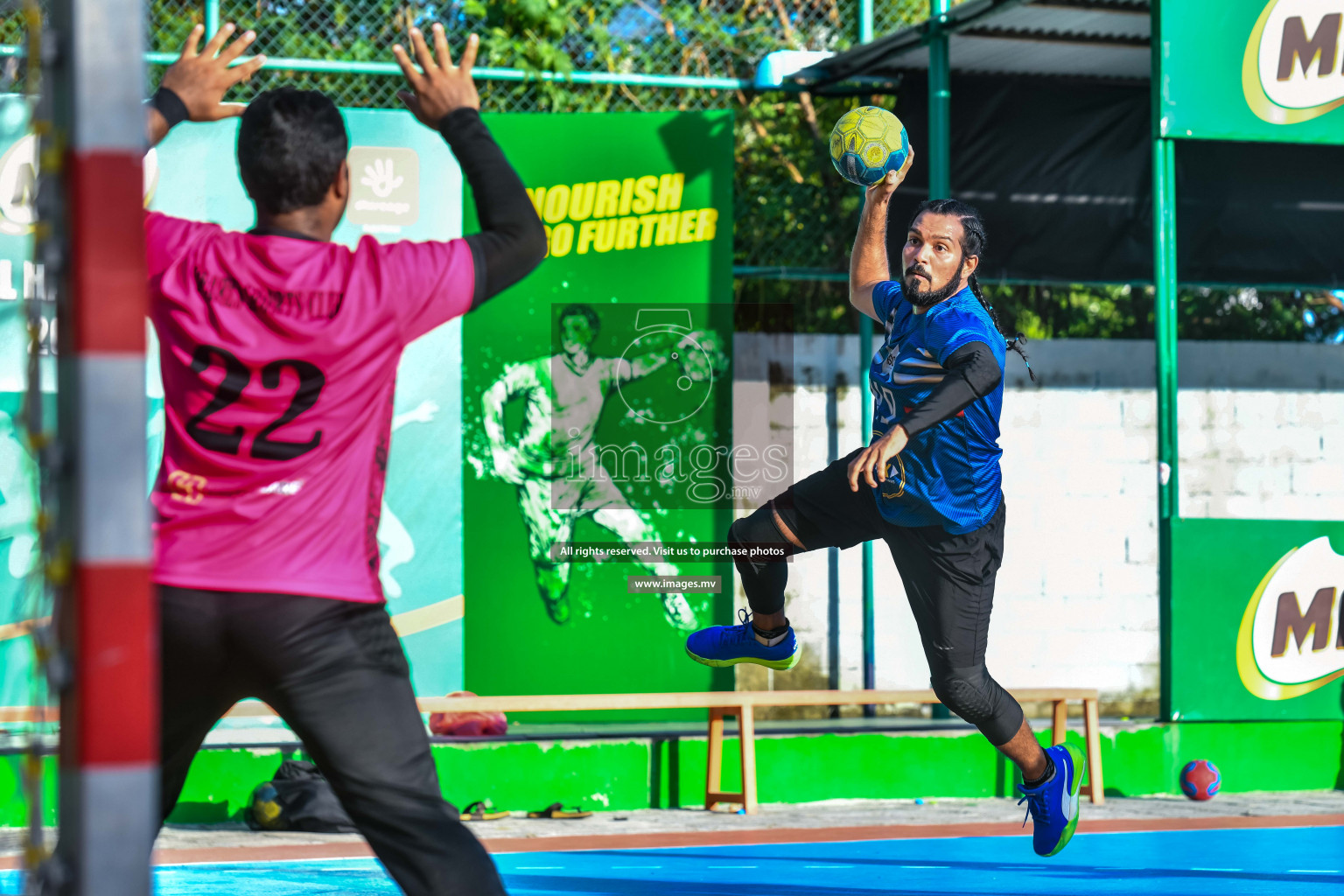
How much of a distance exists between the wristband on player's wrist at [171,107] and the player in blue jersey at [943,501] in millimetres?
2456

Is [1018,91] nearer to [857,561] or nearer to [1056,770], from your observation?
[857,561]

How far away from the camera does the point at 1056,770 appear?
5273mm

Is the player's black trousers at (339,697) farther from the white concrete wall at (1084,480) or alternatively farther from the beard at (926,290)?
the white concrete wall at (1084,480)

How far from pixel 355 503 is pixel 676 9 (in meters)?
7.73

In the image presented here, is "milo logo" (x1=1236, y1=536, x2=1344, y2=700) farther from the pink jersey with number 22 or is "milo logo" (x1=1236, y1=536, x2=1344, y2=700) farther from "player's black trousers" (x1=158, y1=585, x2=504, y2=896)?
the pink jersey with number 22

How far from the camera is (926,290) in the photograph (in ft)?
16.6

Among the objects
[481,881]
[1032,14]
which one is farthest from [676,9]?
[481,881]

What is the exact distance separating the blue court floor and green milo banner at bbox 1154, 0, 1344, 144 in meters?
3.79

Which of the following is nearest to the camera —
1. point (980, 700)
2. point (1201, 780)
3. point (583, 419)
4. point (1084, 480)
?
point (980, 700)

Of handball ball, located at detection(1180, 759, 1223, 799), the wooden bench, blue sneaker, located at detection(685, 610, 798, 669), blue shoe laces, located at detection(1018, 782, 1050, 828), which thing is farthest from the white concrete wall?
blue shoe laces, located at detection(1018, 782, 1050, 828)

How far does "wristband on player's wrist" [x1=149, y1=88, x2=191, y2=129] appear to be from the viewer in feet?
10.4

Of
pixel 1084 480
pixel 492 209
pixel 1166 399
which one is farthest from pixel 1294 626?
pixel 492 209

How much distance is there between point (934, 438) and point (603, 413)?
4443 mm

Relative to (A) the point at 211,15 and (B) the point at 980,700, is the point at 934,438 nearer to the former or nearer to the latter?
(B) the point at 980,700
